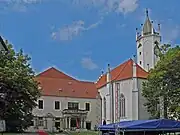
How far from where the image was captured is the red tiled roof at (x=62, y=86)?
85.1 m

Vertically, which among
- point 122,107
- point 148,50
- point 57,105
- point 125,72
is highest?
point 148,50

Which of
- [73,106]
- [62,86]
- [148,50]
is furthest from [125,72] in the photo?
[62,86]

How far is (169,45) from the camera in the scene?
57.0 metres

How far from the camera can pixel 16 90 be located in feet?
144

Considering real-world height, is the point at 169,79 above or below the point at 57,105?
above

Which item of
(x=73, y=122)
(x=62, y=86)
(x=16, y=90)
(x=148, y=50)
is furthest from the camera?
(x=62, y=86)

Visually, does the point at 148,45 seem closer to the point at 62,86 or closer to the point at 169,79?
the point at 62,86

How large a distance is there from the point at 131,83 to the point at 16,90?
118 feet

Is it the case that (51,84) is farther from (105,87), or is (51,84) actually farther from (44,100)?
(105,87)

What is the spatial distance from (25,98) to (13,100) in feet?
6.42

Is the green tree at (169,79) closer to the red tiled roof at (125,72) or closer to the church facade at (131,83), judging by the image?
the church facade at (131,83)

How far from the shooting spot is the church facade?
245 feet

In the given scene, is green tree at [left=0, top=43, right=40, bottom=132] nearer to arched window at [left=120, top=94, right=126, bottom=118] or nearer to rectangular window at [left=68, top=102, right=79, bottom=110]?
arched window at [left=120, top=94, right=126, bottom=118]

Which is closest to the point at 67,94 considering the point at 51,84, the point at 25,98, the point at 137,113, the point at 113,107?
the point at 51,84
